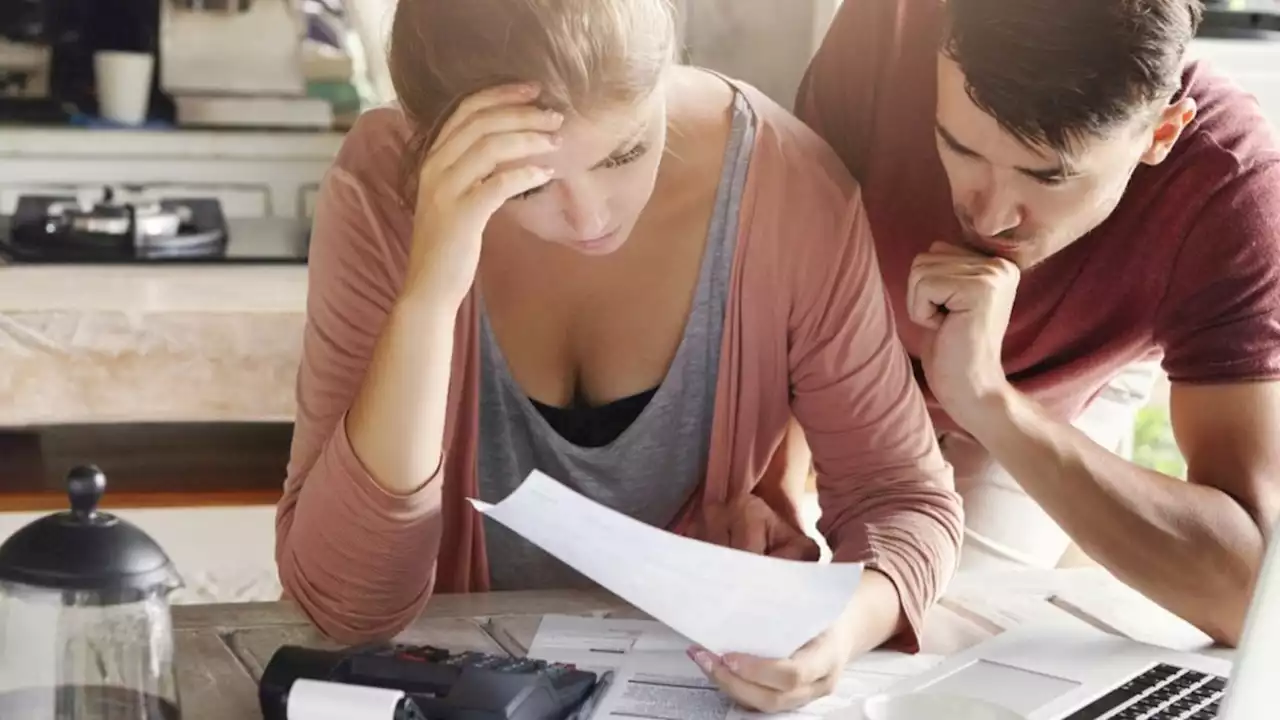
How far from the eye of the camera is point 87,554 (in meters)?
0.71

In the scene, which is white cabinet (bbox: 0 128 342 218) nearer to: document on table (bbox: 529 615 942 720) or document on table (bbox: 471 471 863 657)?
document on table (bbox: 529 615 942 720)

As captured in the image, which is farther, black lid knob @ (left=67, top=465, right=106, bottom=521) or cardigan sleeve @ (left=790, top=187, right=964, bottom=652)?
cardigan sleeve @ (left=790, top=187, right=964, bottom=652)

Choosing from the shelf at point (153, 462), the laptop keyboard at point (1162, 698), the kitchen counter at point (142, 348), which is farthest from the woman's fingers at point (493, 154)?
the shelf at point (153, 462)

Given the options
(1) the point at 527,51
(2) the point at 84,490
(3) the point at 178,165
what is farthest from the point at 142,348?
(2) the point at 84,490

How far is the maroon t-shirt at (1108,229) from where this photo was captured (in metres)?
1.29

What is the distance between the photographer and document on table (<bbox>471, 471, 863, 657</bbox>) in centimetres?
81

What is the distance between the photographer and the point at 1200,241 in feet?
4.29

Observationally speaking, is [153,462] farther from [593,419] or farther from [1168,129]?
[1168,129]

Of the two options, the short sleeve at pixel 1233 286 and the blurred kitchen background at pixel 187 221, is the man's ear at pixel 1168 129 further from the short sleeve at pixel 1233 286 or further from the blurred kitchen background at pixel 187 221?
the blurred kitchen background at pixel 187 221

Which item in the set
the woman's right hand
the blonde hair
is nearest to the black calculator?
the woman's right hand

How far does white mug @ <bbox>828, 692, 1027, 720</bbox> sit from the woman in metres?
0.08

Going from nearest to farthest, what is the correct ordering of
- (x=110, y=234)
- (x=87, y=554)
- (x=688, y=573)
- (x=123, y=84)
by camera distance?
(x=87, y=554)
(x=688, y=573)
(x=110, y=234)
(x=123, y=84)

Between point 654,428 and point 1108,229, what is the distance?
0.50 m

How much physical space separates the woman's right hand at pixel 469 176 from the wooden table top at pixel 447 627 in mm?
236
